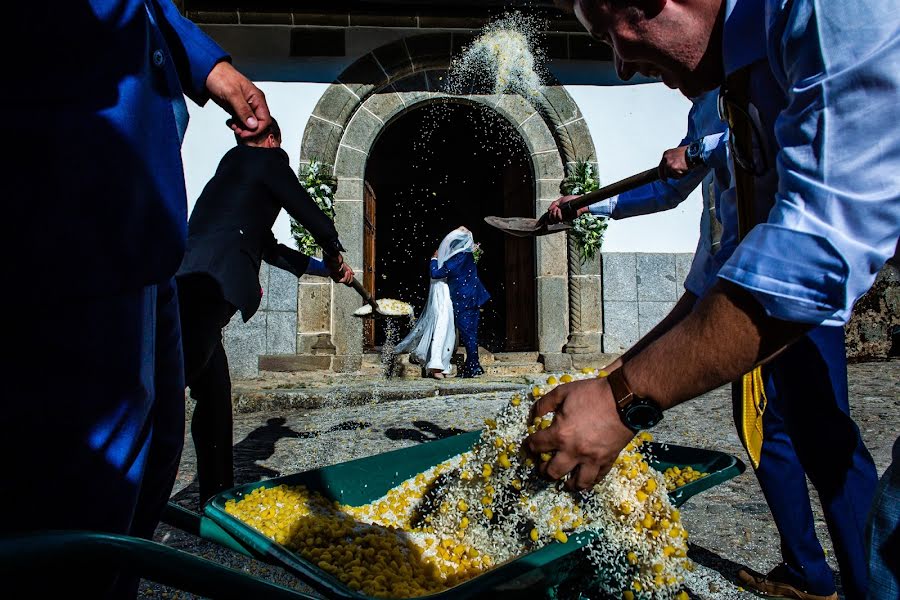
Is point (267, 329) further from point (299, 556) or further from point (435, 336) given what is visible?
point (299, 556)

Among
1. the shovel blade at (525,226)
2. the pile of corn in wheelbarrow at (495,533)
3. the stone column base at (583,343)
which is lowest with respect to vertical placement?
the stone column base at (583,343)

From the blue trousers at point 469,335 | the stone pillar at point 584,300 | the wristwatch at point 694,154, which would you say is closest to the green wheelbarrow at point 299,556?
the wristwatch at point 694,154

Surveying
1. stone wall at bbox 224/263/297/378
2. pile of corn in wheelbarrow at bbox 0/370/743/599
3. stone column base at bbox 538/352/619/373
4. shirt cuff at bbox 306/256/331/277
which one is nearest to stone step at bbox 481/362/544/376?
stone column base at bbox 538/352/619/373

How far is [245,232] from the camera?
297 cm

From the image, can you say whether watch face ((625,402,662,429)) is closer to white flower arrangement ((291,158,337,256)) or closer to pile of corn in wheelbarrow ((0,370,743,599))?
pile of corn in wheelbarrow ((0,370,743,599))

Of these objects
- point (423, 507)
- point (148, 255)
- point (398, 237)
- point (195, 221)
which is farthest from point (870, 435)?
point (398, 237)

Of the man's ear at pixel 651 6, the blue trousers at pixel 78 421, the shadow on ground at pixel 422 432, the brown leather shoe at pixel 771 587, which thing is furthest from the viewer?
the shadow on ground at pixel 422 432

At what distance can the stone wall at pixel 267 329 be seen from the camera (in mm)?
8086

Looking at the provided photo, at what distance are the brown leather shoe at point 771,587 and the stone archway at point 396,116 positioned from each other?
610 centimetres

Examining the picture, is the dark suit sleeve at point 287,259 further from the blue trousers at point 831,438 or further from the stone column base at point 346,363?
the stone column base at point 346,363

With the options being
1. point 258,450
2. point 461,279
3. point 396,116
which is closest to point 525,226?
point 258,450

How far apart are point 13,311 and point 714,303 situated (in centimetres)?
103

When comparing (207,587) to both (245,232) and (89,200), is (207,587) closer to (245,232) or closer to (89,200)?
(89,200)

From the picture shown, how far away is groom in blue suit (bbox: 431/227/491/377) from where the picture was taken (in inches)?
318
